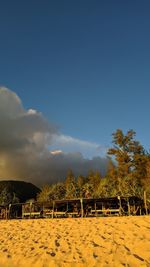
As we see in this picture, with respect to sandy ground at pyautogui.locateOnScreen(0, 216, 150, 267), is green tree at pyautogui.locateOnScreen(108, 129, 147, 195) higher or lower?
higher

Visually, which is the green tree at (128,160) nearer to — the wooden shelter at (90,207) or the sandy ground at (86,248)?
the wooden shelter at (90,207)

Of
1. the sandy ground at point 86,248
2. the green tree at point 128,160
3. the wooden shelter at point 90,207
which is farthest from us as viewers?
the green tree at point 128,160

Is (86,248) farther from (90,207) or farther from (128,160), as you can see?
(128,160)

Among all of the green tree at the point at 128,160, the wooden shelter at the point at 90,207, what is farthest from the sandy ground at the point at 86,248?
the green tree at the point at 128,160

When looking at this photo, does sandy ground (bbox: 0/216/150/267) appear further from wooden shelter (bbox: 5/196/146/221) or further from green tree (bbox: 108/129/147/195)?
green tree (bbox: 108/129/147/195)

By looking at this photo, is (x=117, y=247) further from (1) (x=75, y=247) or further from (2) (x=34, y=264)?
(2) (x=34, y=264)

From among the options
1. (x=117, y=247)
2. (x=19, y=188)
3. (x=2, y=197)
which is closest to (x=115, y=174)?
(x=2, y=197)

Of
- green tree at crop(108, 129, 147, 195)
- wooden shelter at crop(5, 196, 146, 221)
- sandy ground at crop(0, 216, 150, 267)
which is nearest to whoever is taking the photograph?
sandy ground at crop(0, 216, 150, 267)

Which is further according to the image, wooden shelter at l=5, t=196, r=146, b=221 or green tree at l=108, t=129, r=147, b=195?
green tree at l=108, t=129, r=147, b=195

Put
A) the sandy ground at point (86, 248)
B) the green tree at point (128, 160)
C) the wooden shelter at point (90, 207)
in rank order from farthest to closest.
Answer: the green tree at point (128, 160), the wooden shelter at point (90, 207), the sandy ground at point (86, 248)

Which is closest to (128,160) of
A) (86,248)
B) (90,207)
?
(90,207)

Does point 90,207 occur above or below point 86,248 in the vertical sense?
above

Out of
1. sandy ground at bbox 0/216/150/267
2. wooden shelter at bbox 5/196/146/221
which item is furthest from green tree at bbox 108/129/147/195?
sandy ground at bbox 0/216/150/267

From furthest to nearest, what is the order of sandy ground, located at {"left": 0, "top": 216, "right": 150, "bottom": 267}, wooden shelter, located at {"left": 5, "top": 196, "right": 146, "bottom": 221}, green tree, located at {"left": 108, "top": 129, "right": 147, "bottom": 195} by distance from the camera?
green tree, located at {"left": 108, "top": 129, "right": 147, "bottom": 195} → wooden shelter, located at {"left": 5, "top": 196, "right": 146, "bottom": 221} → sandy ground, located at {"left": 0, "top": 216, "right": 150, "bottom": 267}
